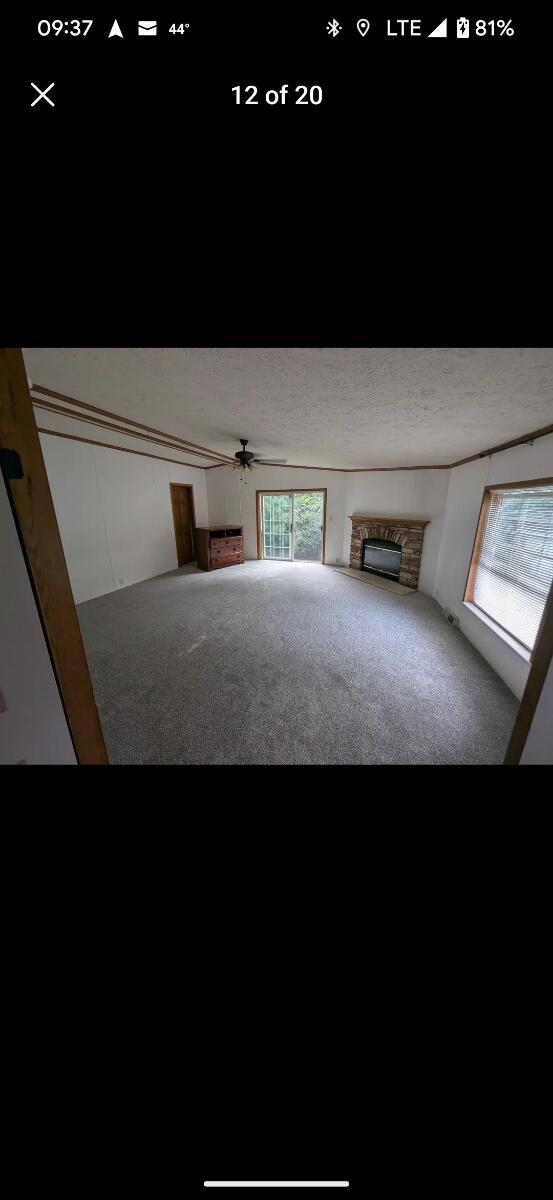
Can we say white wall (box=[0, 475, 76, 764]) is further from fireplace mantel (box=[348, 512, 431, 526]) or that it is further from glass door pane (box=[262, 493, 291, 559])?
glass door pane (box=[262, 493, 291, 559])

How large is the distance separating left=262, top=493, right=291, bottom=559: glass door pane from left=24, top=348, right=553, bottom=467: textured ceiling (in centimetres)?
328

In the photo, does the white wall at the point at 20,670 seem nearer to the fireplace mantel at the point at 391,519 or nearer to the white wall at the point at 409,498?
the white wall at the point at 409,498

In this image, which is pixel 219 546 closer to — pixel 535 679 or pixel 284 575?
pixel 284 575

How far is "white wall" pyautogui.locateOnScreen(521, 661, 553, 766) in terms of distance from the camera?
1083 millimetres

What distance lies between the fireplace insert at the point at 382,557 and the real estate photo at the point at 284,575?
0.13ft

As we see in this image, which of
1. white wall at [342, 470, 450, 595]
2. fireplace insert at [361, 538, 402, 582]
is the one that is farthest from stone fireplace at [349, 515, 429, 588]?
white wall at [342, 470, 450, 595]

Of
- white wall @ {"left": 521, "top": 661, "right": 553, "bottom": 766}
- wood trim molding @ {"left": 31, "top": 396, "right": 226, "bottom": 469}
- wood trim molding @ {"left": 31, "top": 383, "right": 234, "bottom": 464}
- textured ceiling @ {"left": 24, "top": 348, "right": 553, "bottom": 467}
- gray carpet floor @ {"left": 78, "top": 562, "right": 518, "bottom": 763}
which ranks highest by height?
wood trim molding @ {"left": 31, "top": 396, "right": 226, "bottom": 469}

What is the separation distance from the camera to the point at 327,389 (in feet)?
6.07
